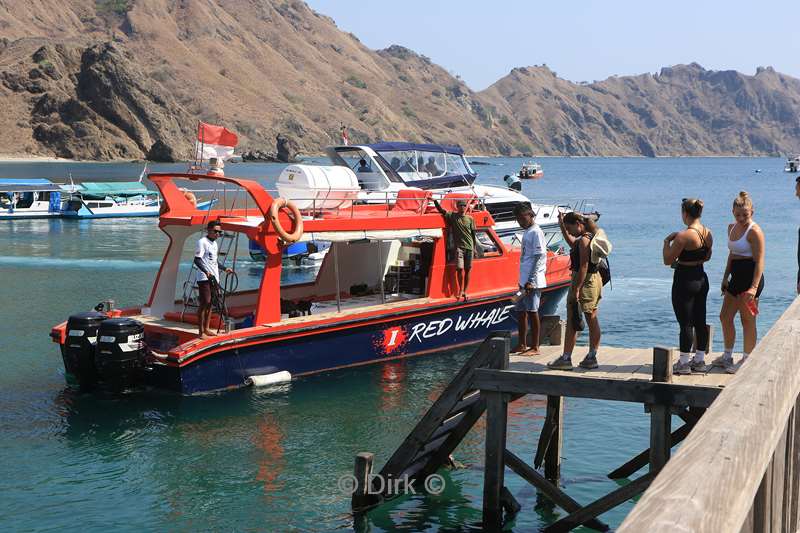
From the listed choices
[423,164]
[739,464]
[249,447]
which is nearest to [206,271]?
[249,447]

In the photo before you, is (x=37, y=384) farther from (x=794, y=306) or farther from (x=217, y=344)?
(x=794, y=306)

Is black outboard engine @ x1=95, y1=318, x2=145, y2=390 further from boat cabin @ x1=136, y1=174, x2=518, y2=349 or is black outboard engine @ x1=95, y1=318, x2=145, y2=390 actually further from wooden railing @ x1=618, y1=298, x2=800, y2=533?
wooden railing @ x1=618, y1=298, x2=800, y2=533

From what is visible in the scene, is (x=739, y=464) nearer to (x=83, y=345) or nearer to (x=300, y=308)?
(x=83, y=345)

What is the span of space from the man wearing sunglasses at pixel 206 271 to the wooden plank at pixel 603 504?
704 centimetres

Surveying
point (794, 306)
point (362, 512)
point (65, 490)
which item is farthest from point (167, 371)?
point (794, 306)

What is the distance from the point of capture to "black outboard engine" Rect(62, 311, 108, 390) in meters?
14.4

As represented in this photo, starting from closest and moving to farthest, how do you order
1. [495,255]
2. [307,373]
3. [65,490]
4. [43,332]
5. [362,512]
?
[362,512] → [65,490] → [307,373] → [495,255] → [43,332]

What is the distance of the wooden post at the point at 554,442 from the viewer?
423 inches

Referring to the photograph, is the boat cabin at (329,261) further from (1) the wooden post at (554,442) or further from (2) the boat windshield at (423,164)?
(2) the boat windshield at (423,164)

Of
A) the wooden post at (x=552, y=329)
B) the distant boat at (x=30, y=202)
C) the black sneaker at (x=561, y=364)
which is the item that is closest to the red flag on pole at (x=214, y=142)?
the wooden post at (x=552, y=329)

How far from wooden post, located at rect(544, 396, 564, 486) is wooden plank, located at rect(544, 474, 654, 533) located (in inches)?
59.9

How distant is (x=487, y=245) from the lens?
1925 centimetres

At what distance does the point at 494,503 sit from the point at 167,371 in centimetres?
674

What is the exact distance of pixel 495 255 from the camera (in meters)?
19.0
